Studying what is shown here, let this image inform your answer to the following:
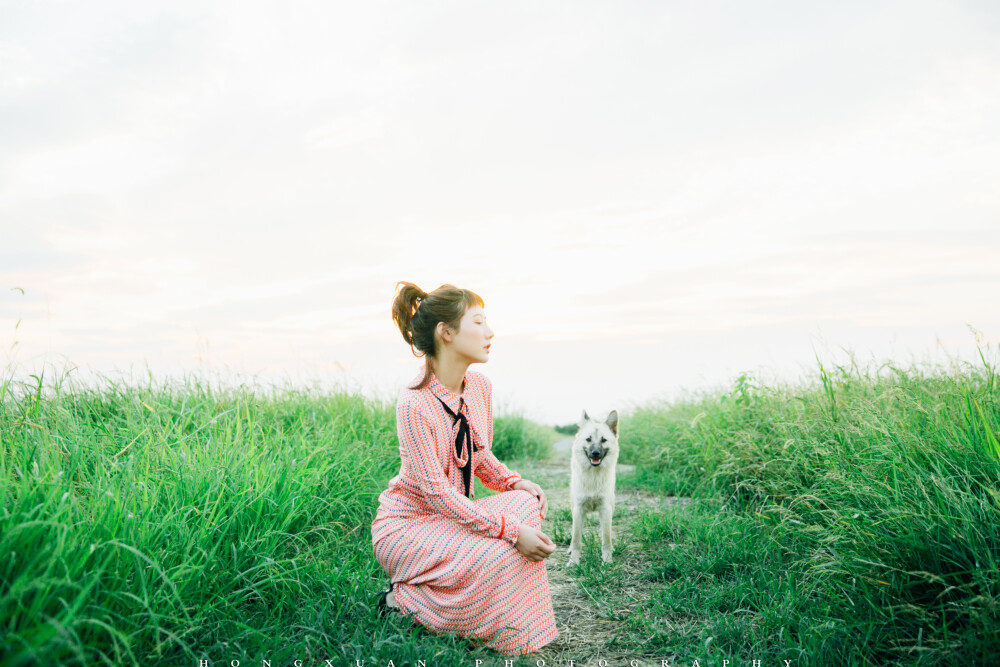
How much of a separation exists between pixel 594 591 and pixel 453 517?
1.34 meters

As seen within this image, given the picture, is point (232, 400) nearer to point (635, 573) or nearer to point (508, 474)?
point (508, 474)

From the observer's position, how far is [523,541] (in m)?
2.67

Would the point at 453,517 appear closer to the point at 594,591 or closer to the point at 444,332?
the point at 444,332

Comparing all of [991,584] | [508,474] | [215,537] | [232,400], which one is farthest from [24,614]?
[232,400]

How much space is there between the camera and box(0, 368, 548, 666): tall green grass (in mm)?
1986

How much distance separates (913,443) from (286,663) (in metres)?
3.51

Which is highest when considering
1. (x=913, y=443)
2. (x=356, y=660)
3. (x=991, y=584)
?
(x=913, y=443)

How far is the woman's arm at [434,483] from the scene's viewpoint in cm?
268

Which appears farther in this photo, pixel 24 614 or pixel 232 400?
pixel 232 400

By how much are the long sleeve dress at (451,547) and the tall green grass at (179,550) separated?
17cm

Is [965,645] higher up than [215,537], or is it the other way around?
[215,537]

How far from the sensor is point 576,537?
4168 millimetres

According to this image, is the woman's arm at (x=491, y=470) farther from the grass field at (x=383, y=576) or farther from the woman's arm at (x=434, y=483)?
the grass field at (x=383, y=576)

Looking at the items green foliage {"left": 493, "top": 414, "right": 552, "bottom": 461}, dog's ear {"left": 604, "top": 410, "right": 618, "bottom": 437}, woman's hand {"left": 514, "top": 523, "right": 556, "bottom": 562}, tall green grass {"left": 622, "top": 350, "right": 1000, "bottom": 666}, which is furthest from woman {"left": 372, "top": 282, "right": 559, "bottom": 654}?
green foliage {"left": 493, "top": 414, "right": 552, "bottom": 461}
